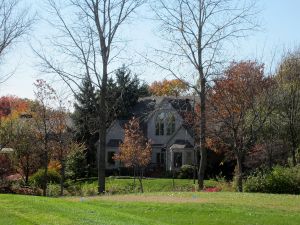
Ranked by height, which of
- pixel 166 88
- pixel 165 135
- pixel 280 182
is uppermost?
pixel 166 88

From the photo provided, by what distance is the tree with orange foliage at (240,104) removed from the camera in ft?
92.7

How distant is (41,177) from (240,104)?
15718 mm

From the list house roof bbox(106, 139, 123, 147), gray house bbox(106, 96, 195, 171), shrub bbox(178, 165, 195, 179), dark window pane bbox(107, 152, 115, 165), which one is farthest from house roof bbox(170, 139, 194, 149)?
dark window pane bbox(107, 152, 115, 165)

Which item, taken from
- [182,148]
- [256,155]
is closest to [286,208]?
[256,155]

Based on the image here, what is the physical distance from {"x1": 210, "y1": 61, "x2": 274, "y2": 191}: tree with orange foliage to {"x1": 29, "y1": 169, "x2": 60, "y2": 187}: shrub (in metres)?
13.1

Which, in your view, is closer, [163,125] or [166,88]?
[163,125]

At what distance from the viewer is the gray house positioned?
49534 millimetres

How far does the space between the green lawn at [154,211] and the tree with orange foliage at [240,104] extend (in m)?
9.65

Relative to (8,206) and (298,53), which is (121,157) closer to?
(298,53)

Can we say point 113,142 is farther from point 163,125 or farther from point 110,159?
point 163,125

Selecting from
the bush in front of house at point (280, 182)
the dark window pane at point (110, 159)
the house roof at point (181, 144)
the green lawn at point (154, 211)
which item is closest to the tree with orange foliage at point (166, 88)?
the dark window pane at point (110, 159)

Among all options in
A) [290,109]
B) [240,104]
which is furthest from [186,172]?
[240,104]

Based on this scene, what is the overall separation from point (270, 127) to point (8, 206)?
2618cm

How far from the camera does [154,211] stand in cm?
1553
